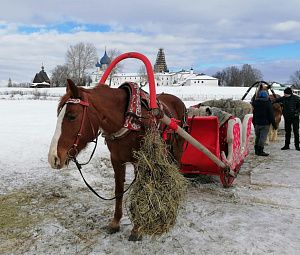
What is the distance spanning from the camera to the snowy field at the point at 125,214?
377 cm

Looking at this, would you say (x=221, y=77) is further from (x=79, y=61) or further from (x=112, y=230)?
(x=112, y=230)

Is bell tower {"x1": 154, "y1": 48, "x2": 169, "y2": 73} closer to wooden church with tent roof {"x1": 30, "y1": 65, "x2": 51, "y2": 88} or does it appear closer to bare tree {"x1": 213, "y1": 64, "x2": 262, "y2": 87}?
bare tree {"x1": 213, "y1": 64, "x2": 262, "y2": 87}

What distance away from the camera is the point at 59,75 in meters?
86.2

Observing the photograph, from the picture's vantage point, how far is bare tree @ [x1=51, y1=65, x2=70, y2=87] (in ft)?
274

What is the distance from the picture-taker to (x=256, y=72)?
334ft

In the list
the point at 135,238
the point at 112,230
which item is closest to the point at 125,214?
the point at 112,230

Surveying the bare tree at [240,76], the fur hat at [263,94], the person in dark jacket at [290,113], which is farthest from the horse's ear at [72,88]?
the bare tree at [240,76]

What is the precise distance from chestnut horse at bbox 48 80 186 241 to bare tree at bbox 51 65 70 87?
80.0m

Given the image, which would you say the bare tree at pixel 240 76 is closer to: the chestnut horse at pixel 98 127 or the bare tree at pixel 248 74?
the bare tree at pixel 248 74

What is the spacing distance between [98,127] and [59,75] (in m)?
86.4

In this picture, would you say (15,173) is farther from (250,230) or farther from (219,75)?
(219,75)

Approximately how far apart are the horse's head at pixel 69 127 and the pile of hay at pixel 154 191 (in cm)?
65

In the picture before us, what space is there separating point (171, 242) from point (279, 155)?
6.63 meters

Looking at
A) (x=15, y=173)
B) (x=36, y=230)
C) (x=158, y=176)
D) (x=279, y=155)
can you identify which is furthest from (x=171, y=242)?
(x=279, y=155)
